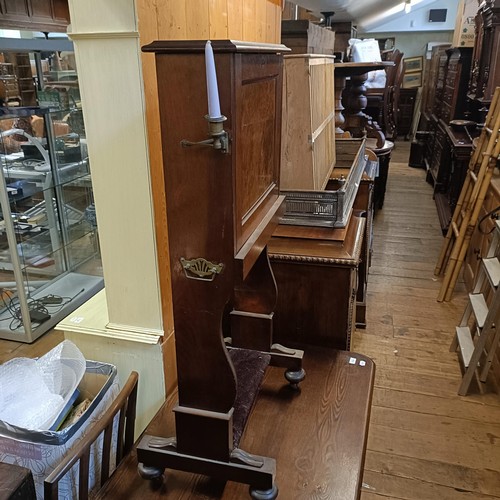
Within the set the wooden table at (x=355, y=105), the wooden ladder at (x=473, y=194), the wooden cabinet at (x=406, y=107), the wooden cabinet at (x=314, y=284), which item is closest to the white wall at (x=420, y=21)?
the wooden cabinet at (x=406, y=107)

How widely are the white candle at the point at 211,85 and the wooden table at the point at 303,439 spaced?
813 mm

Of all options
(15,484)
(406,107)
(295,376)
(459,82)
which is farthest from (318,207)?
(406,107)

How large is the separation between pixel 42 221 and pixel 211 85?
258 centimetres

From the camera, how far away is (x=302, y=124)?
178 centimetres

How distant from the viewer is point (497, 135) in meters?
2.88

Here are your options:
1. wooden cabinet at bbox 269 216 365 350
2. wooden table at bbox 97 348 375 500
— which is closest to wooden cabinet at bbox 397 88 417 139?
wooden cabinet at bbox 269 216 365 350

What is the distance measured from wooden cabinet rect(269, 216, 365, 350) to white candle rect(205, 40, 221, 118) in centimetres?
92

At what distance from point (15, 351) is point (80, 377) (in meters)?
1.62

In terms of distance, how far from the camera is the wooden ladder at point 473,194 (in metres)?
2.79

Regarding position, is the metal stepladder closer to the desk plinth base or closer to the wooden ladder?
the wooden ladder

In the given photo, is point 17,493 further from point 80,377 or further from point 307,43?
point 307,43

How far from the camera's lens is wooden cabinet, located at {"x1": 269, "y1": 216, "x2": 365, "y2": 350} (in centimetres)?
160

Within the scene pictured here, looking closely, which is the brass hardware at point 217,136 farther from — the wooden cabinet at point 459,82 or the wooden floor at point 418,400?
the wooden cabinet at point 459,82

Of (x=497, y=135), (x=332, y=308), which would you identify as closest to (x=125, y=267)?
(x=332, y=308)
